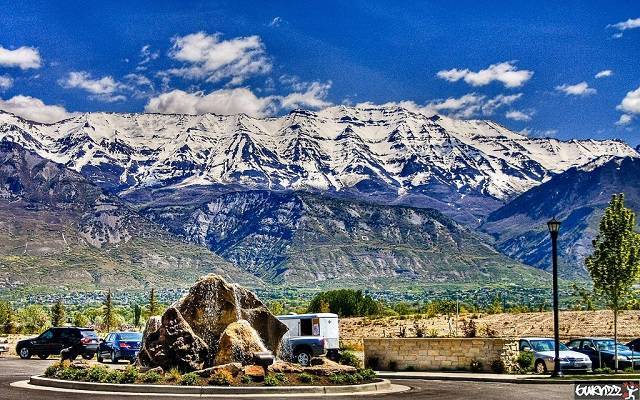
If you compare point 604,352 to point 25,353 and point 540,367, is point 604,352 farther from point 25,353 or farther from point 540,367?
point 25,353

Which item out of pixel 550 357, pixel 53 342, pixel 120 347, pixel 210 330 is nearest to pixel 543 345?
pixel 550 357

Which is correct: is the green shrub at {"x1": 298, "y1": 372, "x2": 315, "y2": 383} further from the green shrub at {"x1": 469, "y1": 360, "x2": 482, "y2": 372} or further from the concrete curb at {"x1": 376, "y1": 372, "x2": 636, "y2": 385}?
the green shrub at {"x1": 469, "y1": 360, "x2": 482, "y2": 372}

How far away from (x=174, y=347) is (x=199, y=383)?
2.80 meters

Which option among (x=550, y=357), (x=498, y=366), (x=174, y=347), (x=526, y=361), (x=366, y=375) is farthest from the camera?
(x=526, y=361)

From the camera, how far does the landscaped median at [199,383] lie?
2923cm

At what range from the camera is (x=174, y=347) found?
107 ft

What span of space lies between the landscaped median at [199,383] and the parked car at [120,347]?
15333 mm

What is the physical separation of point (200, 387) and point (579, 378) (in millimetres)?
15459

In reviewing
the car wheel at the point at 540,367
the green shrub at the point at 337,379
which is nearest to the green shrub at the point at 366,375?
the green shrub at the point at 337,379

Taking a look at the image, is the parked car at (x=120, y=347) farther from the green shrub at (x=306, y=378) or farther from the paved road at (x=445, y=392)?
the green shrub at (x=306, y=378)

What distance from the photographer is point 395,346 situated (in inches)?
1762

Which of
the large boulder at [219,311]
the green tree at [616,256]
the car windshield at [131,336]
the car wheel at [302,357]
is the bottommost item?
the car wheel at [302,357]

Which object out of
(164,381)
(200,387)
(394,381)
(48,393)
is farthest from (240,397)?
(394,381)

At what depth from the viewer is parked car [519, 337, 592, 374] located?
40875 millimetres
